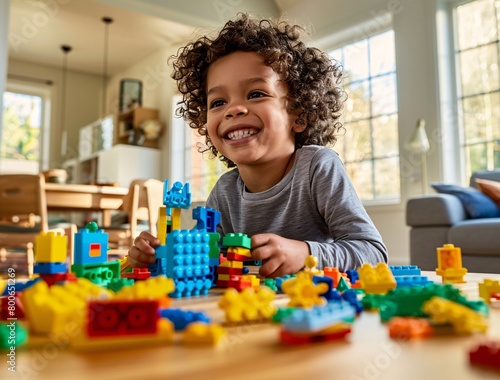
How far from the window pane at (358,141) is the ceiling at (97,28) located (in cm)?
155

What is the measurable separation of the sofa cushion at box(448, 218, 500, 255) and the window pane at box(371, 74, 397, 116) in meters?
1.67

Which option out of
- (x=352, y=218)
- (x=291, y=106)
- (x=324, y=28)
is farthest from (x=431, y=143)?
(x=352, y=218)

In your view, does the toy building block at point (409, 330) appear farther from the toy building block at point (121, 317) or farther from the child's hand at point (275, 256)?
the child's hand at point (275, 256)

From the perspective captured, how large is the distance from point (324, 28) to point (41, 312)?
438 cm

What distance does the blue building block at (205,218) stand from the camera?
2.13 feet

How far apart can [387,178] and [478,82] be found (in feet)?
3.17

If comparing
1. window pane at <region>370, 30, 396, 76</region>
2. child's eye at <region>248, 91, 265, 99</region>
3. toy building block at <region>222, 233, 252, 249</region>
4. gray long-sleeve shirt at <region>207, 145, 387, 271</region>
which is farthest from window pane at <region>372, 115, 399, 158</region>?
toy building block at <region>222, 233, 252, 249</region>

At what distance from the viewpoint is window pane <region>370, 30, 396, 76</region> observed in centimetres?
390

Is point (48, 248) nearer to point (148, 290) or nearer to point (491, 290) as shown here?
point (148, 290)

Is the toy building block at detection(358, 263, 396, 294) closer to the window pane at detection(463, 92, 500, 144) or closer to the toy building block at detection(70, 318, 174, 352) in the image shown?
the toy building block at detection(70, 318, 174, 352)

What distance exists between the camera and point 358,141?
163 inches

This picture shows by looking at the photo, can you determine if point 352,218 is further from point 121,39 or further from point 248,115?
point 121,39

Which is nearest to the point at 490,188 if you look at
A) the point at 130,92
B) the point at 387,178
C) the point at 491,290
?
the point at 387,178

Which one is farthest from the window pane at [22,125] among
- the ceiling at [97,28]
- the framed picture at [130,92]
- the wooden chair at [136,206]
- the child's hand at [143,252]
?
the child's hand at [143,252]
